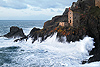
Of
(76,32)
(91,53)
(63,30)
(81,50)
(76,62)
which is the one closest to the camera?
(76,62)

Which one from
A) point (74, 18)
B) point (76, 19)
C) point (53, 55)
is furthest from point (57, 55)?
point (76, 19)

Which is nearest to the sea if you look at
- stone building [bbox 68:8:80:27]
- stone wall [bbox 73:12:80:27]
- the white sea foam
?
the white sea foam

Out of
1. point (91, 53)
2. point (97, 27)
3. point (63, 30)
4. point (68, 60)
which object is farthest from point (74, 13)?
point (68, 60)

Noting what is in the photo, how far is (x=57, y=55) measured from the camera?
733 inches

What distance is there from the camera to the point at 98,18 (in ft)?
70.5

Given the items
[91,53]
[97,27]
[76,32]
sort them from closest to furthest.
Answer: [91,53], [97,27], [76,32]

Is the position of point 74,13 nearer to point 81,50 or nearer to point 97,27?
point 97,27

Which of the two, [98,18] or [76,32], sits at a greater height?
[98,18]

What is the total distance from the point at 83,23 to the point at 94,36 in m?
4.68

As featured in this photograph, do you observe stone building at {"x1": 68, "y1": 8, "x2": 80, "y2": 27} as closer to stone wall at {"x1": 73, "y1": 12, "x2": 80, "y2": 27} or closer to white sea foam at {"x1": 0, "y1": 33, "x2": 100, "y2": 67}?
stone wall at {"x1": 73, "y1": 12, "x2": 80, "y2": 27}

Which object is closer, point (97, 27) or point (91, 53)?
point (91, 53)

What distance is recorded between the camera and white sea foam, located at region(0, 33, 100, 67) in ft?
49.8

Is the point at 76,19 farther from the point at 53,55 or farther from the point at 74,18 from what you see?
the point at 53,55

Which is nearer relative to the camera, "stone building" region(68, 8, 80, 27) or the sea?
the sea
